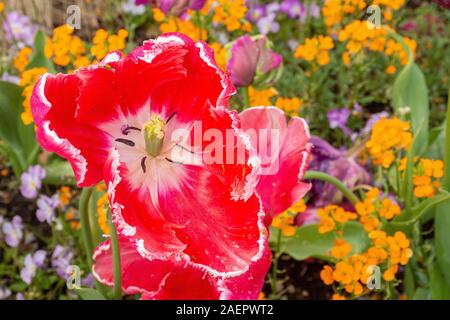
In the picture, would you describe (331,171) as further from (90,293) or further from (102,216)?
(90,293)

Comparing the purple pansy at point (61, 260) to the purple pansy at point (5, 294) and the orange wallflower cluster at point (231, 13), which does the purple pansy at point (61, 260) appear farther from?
the orange wallflower cluster at point (231, 13)

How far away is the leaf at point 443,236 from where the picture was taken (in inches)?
60.6

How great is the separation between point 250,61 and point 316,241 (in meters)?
0.43

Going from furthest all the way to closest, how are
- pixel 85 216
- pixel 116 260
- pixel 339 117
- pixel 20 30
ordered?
pixel 20 30, pixel 339 117, pixel 85 216, pixel 116 260

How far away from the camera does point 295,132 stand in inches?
50.6

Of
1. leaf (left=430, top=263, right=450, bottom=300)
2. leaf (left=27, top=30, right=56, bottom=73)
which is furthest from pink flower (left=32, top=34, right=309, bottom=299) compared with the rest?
leaf (left=27, top=30, right=56, bottom=73)

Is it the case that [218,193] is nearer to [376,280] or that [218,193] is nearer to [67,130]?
[67,130]

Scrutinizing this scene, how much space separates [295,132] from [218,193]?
225mm

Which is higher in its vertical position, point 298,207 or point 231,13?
point 231,13

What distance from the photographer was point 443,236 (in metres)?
1.55

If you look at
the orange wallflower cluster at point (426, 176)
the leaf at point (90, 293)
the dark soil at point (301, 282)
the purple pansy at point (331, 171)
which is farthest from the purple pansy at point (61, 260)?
the orange wallflower cluster at point (426, 176)

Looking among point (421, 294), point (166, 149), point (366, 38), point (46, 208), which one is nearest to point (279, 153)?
point (166, 149)

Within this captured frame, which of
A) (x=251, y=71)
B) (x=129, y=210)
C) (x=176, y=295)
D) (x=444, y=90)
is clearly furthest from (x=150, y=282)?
(x=444, y=90)

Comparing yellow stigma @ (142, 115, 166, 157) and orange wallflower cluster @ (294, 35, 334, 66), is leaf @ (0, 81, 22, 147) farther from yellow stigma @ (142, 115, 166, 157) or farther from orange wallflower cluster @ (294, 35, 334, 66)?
yellow stigma @ (142, 115, 166, 157)
